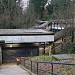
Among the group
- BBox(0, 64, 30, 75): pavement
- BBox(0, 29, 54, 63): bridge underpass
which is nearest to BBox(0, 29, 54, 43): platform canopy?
BBox(0, 29, 54, 63): bridge underpass

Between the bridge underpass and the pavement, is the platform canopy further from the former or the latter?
the pavement

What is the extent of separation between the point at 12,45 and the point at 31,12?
20.7 meters

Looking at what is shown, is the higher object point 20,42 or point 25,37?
point 25,37

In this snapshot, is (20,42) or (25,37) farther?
(20,42)

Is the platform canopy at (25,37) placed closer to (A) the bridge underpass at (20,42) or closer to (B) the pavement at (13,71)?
(A) the bridge underpass at (20,42)

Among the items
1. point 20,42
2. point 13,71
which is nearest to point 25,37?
point 20,42

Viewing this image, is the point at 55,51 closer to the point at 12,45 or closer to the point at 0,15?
the point at 12,45

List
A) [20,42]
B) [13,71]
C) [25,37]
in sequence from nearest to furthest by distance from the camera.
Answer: [13,71] → [25,37] → [20,42]

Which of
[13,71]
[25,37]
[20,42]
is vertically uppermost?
[25,37]

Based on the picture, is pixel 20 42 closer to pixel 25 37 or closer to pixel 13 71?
pixel 25 37

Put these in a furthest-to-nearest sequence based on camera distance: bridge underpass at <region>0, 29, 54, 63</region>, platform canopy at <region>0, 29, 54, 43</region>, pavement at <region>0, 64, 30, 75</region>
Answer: bridge underpass at <region>0, 29, 54, 63</region>
platform canopy at <region>0, 29, 54, 43</region>
pavement at <region>0, 64, 30, 75</region>

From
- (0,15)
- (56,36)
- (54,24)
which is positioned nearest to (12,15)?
(0,15)

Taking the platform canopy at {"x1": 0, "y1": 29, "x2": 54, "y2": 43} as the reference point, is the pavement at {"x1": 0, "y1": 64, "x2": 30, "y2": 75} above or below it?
below

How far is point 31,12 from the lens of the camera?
166 feet
